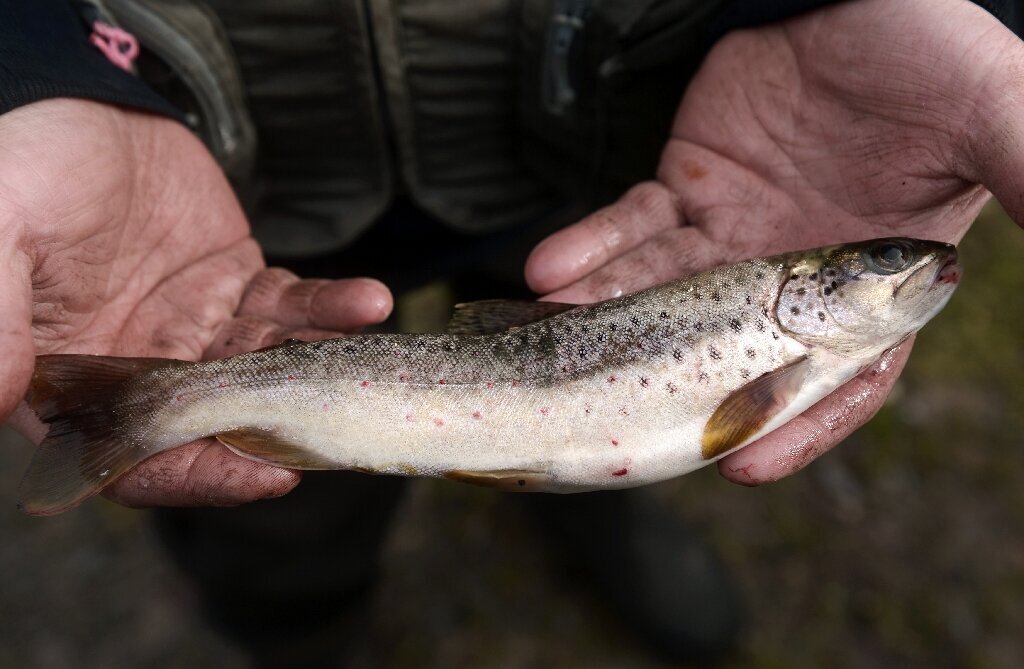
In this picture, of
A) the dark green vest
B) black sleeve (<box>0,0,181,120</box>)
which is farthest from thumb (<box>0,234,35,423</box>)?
the dark green vest

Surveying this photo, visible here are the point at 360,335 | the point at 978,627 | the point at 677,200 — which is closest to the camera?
the point at 360,335

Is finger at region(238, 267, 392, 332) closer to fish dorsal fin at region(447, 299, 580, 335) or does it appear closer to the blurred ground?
fish dorsal fin at region(447, 299, 580, 335)

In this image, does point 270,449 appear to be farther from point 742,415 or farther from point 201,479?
point 742,415

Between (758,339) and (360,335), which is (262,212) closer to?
(360,335)

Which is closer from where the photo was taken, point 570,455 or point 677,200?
point 570,455

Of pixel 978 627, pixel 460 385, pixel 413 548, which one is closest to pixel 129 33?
pixel 460 385

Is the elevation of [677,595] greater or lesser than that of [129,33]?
lesser

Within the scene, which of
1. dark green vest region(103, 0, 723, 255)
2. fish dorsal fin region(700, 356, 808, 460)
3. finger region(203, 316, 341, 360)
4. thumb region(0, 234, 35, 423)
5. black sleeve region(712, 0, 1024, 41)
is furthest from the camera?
dark green vest region(103, 0, 723, 255)
